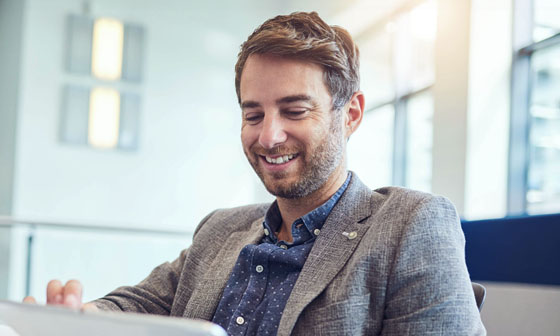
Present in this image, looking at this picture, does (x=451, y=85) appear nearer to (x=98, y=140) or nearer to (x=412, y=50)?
(x=412, y=50)

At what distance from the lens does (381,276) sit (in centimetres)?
112

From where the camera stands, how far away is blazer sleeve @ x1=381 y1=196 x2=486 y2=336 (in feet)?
3.38

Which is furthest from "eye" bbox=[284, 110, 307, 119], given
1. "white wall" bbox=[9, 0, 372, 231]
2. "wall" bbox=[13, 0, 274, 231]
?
Result: "white wall" bbox=[9, 0, 372, 231]

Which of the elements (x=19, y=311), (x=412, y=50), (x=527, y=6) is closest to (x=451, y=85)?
(x=527, y=6)

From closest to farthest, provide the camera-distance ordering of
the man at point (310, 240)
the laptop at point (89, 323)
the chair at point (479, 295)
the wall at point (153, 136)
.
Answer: the laptop at point (89, 323) → the man at point (310, 240) → the chair at point (479, 295) → the wall at point (153, 136)

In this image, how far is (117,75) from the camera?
541 cm

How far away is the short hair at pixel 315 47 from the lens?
1343mm

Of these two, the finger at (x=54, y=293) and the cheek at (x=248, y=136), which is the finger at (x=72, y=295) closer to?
the finger at (x=54, y=293)

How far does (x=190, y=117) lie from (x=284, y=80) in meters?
4.48

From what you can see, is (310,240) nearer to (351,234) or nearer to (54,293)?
(351,234)

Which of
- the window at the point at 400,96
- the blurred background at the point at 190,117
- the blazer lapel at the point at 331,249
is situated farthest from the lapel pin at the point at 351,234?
the window at the point at 400,96

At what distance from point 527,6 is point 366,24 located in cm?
172

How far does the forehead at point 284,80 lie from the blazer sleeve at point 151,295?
458 millimetres

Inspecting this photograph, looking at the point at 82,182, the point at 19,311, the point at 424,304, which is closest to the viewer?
the point at 19,311
